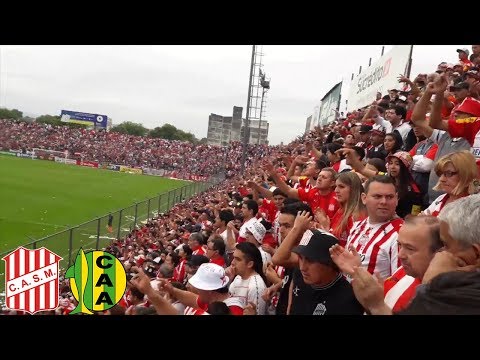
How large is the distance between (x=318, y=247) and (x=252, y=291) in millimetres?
1145

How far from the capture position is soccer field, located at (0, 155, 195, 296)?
16875 mm

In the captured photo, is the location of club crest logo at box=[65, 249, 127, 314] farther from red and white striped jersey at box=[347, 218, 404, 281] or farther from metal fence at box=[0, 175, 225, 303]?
metal fence at box=[0, 175, 225, 303]

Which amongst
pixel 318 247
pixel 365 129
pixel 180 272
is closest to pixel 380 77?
pixel 365 129

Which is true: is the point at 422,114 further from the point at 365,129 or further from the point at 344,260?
the point at 365,129

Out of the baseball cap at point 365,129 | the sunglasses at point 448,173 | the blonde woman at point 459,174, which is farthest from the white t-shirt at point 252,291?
the baseball cap at point 365,129

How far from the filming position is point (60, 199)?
84.4ft

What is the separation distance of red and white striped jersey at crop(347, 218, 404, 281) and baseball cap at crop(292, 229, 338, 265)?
541 millimetres

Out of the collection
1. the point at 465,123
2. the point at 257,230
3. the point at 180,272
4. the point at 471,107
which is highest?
the point at 471,107

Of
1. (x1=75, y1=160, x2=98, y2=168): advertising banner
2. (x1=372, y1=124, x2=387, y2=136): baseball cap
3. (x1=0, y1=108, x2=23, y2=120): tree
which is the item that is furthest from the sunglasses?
(x1=0, y1=108, x2=23, y2=120): tree
